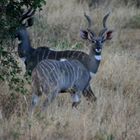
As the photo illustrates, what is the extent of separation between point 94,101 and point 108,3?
10.2 metres

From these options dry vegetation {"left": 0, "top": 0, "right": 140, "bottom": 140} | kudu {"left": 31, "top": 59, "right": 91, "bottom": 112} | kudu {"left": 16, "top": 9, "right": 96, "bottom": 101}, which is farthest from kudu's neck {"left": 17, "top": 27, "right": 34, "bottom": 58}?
kudu {"left": 31, "top": 59, "right": 91, "bottom": 112}

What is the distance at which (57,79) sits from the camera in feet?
26.8

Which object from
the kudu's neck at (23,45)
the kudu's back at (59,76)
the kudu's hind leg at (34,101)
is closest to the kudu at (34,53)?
the kudu's neck at (23,45)

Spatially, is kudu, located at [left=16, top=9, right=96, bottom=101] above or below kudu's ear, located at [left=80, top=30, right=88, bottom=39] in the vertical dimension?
below

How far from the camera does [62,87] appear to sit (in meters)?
8.30

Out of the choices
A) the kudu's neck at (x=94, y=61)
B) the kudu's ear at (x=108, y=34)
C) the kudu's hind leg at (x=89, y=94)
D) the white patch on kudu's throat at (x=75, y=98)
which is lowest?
the kudu's hind leg at (x=89, y=94)

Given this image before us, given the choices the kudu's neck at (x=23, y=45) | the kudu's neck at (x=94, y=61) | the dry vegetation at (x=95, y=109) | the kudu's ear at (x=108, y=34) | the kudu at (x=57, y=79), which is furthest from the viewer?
the kudu's neck at (x=23, y=45)

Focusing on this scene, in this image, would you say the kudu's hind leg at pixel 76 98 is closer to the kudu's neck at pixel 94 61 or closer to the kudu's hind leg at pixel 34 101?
the kudu's hind leg at pixel 34 101

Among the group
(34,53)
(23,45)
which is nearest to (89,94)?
(34,53)

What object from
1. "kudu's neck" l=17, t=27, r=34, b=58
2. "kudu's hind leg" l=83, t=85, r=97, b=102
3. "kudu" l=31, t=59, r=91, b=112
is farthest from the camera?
"kudu's neck" l=17, t=27, r=34, b=58

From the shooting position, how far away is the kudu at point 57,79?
8031 millimetres

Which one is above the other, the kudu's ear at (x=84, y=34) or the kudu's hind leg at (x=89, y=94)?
the kudu's ear at (x=84, y=34)

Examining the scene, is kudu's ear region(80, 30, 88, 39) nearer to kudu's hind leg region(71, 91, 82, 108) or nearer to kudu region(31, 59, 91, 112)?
kudu region(31, 59, 91, 112)

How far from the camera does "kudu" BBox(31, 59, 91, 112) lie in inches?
316
